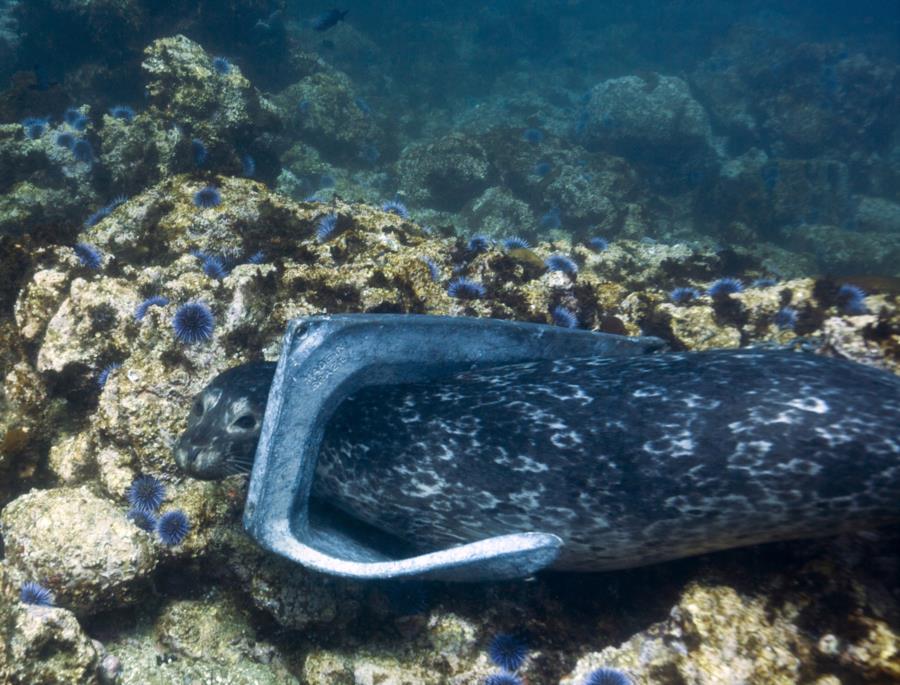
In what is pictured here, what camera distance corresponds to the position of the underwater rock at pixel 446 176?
1543 centimetres

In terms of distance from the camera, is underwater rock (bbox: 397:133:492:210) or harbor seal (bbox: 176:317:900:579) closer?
harbor seal (bbox: 176:317:900:579)

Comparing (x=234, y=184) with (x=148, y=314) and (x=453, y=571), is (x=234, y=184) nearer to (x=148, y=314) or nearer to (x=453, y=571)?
(x=148, y=314)

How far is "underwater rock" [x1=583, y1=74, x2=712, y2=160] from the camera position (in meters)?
20.0

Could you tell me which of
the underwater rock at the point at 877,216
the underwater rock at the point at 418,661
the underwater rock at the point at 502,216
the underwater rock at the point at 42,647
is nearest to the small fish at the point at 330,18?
the underwater rock at the point at 502,216

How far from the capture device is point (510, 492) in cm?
309

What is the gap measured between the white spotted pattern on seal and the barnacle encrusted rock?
4.34 ft

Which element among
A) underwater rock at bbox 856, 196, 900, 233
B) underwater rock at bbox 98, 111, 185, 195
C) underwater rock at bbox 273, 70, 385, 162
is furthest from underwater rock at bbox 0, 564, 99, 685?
underwater rock at bbox 856, 196, 900, 233

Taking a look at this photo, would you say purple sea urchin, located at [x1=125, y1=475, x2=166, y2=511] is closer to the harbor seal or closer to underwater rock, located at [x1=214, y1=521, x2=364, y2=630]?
the harbor seal

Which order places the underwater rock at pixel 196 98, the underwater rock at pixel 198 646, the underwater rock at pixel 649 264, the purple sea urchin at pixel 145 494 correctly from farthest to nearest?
1. the underwater rock at pixel 196 98
2. the underwater rock at pixel 649 264
3. the purple sea urchin at pixel 145 494
4. the underwater rock at pixel 198 646

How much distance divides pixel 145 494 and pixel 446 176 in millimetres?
13118

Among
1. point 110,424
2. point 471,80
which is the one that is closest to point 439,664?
point 110,424

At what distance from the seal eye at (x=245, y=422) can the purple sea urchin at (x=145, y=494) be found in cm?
103

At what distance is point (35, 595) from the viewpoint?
3.36 m

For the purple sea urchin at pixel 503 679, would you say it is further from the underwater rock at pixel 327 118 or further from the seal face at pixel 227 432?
the underwater rock at pixel 327 118
